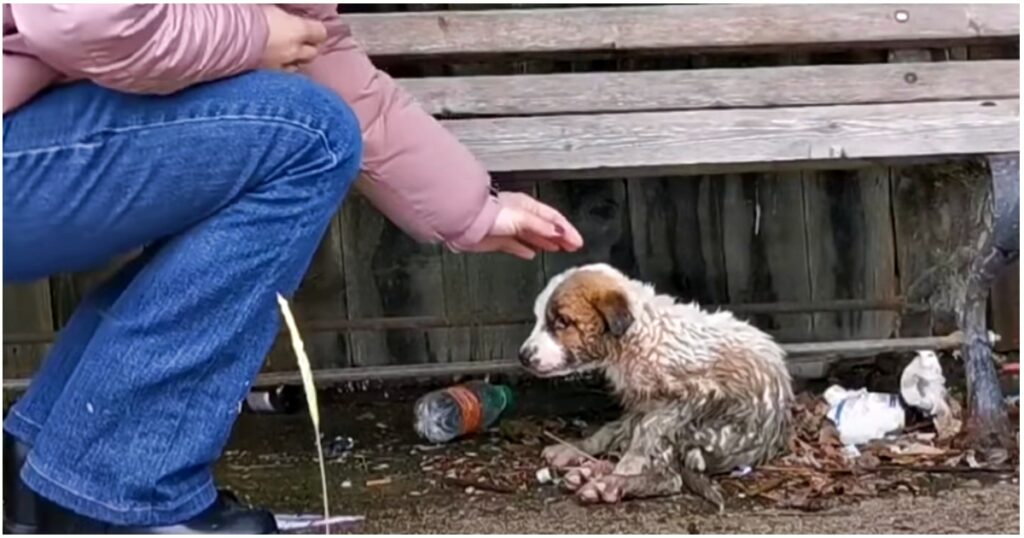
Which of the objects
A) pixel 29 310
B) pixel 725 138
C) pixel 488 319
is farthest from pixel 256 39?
pixel 29 310

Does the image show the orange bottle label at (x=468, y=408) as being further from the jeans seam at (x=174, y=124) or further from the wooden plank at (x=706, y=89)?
the jeans seam at (x=174, y=124)

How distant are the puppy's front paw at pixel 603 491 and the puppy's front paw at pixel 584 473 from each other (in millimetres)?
42

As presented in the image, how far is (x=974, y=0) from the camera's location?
9.40 ft

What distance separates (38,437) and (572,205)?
1.98 meters

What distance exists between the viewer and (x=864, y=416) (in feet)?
9.43

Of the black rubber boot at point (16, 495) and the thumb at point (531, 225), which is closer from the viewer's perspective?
the black rubber boot at point (16, 495)

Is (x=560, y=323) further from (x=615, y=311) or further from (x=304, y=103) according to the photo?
(x=304, y=103)

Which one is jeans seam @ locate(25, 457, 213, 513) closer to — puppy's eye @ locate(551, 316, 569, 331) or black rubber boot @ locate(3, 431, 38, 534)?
black rubber boot @ locate(3, 431, 38, 534)

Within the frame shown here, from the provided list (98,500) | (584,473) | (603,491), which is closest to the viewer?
(98,500)

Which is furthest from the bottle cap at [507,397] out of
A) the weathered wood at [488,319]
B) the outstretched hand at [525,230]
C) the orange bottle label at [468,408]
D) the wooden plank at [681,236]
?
the outstretched hand at [525,230]

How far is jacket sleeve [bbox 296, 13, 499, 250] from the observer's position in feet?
6.98

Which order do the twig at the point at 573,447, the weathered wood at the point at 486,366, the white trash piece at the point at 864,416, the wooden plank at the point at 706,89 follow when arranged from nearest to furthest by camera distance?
1. the wooden plank at the point at 706,89
2. the twig at the point at 573,447
3. the white trash piece at the point at 864,416
4. the weathered wood at the point at 486,366

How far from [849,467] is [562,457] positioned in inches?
20.4

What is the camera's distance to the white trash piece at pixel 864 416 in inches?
112
